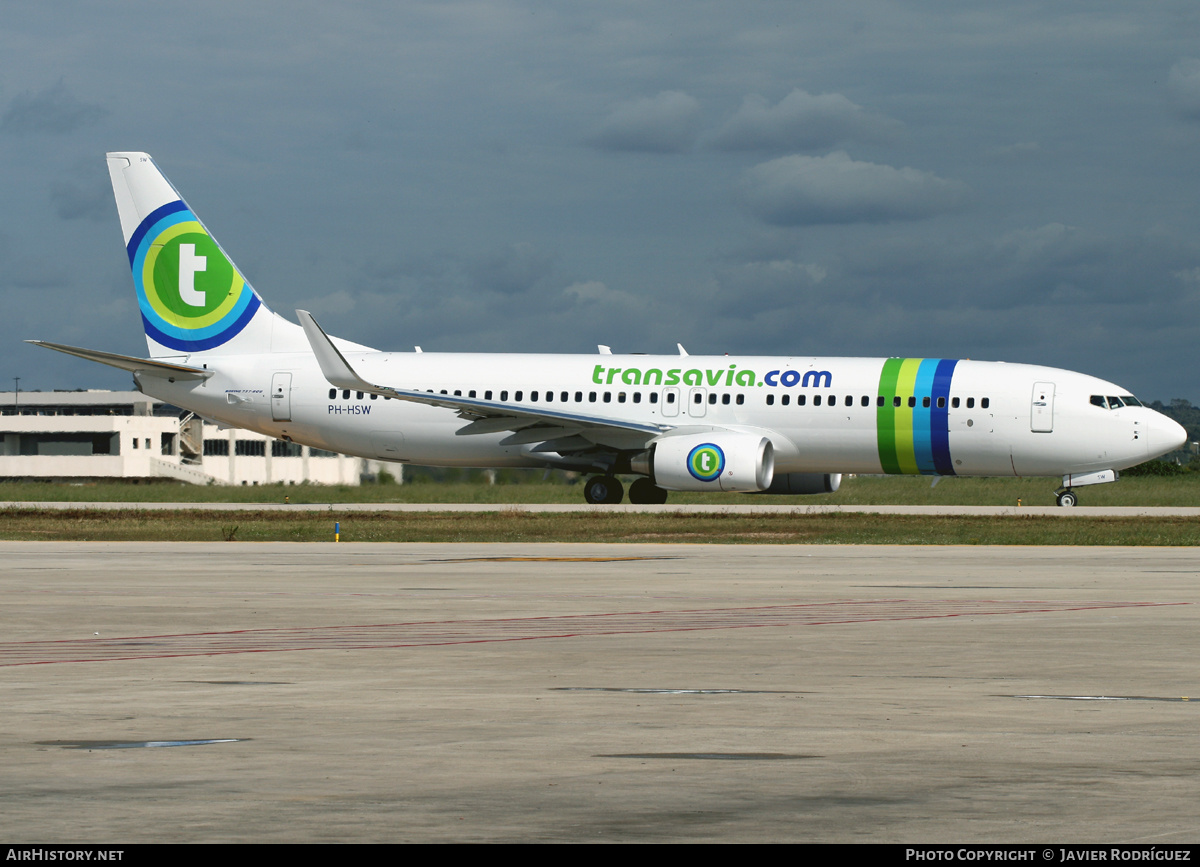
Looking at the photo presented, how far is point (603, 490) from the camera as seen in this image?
48.1 meters

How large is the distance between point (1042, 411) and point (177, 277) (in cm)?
2636

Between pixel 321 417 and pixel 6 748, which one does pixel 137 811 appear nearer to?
pixel 6 748

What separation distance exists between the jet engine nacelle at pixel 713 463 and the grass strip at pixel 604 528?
2563 mm

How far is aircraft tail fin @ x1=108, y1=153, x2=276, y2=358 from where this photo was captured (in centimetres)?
5066

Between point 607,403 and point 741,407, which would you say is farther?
point 607,403

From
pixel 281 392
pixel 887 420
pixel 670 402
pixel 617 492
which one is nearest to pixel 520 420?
pixel 617 492

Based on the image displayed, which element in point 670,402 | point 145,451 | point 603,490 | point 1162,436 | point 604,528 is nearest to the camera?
point 604,528

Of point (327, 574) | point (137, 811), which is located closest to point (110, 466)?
point (327, 574)

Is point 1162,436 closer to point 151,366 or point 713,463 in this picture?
point 713,463

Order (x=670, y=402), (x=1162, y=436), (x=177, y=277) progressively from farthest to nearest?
(x=177, y=277)
(x=670, y=402)
(x=1162, y=436)

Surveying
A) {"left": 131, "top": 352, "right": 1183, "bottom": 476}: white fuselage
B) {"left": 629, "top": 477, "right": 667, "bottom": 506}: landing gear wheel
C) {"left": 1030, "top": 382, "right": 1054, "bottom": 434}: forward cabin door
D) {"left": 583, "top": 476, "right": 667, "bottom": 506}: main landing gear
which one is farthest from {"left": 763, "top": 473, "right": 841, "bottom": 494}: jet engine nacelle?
{"left": 1030, "top": 382, "right": 1054, "bottom": 434}: forward cabin door

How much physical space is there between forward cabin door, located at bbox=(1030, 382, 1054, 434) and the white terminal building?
6896 cm

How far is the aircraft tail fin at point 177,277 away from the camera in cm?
5066

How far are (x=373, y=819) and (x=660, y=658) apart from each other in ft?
22.7
